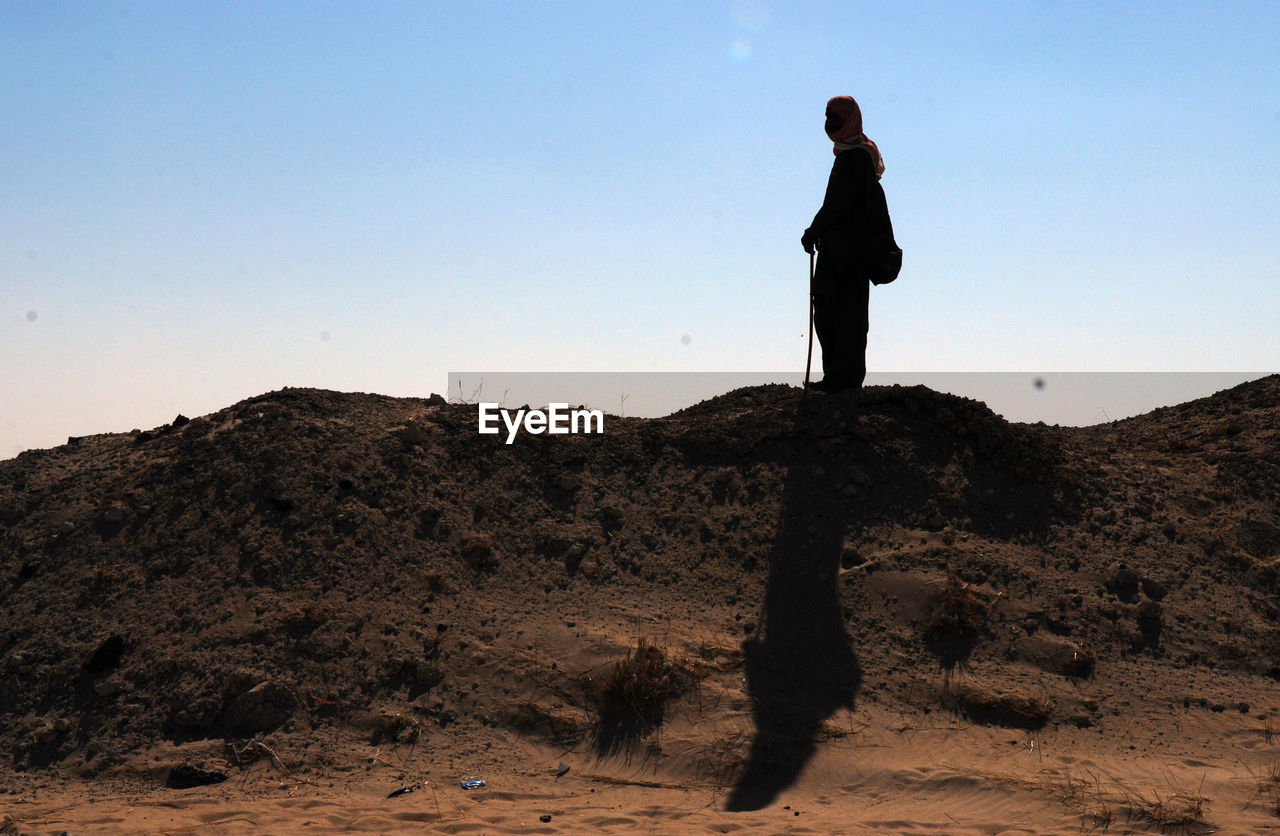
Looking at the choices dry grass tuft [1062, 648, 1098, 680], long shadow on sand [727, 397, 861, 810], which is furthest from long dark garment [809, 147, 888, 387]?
dry grass tuft [1062, 648, 1098, 680]

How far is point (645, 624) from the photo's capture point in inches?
251

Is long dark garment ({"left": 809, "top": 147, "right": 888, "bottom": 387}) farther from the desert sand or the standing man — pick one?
the desert sand

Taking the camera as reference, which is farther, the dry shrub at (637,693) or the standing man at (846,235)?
the standing man at (846,235)

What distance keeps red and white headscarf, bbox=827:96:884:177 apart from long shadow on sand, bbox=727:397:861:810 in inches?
75.3

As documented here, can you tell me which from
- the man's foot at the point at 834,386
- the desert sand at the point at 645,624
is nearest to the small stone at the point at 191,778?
the desert sand at the point at 645,624

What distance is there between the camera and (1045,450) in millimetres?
7816

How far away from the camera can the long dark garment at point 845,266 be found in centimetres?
755

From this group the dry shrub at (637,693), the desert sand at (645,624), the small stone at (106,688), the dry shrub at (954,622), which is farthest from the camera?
the dry shrub at (954,622)

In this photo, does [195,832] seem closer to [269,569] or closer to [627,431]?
[269,569]

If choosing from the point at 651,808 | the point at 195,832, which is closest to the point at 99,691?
the point at 195,832

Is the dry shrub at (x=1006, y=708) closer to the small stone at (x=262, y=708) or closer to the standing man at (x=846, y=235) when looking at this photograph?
the standing man at (x=846, y=235)

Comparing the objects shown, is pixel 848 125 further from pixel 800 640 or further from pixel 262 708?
pixel 262 708

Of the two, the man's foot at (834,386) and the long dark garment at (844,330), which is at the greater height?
the long dark garment at (844,330)

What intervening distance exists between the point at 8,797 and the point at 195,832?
4.11 feet
